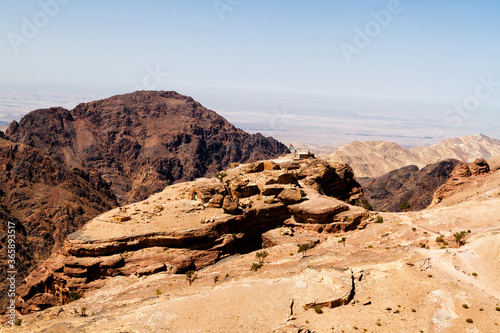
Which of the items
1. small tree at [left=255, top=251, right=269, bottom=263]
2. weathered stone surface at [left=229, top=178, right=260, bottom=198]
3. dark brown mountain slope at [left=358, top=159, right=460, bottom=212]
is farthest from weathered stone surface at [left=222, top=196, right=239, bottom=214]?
dark brown mountain slope at [left=358, top=159, right=460, bottom=212]

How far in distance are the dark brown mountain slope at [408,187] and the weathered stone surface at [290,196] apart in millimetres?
67922

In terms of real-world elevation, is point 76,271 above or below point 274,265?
below

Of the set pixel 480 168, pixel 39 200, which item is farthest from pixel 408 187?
pixel 39 200

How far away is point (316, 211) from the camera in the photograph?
43.2m

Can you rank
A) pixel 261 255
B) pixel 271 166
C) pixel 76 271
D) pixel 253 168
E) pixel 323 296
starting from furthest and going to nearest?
pixel 253 168
pixel 271 166
pixel 261 255
pixel 76 271
pixel 323 296

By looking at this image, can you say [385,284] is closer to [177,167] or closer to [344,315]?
[344,315]

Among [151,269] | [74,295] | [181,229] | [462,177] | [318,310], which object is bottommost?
[74,295]

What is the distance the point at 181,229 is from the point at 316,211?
16173mm

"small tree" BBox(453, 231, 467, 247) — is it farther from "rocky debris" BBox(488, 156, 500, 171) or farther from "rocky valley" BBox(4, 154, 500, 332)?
"rocky debris" BBox(488, 156, 500, 171)

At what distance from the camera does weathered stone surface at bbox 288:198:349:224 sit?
43375 millimetres

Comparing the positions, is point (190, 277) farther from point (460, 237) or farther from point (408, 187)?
point (408, 187)

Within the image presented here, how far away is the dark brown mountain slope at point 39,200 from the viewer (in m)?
91.5

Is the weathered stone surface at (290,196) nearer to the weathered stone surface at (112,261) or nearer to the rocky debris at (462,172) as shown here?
the weathered stone surface at (112,261)

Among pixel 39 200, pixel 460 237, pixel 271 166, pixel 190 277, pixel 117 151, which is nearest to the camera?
pixel 190 277
